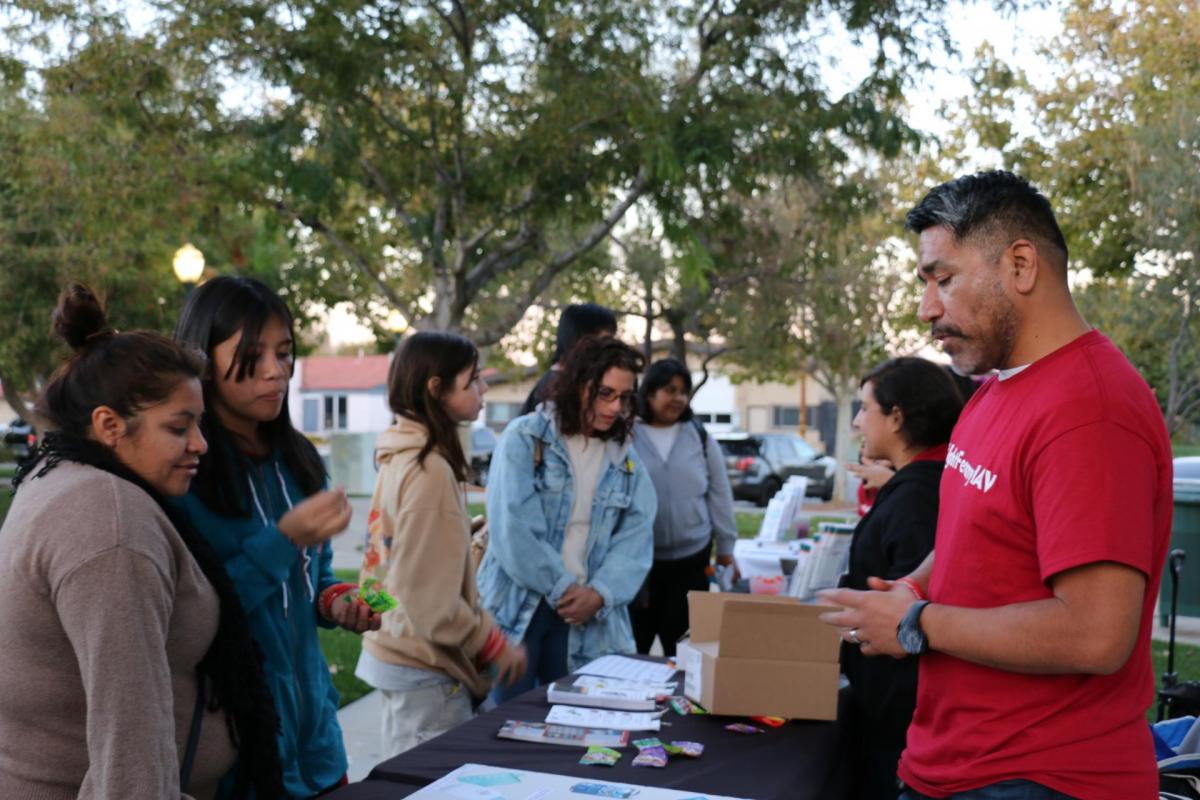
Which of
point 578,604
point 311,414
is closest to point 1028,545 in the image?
point 578,604

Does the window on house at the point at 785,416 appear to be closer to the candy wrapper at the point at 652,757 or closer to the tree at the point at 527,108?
the tree at the point at 527,108

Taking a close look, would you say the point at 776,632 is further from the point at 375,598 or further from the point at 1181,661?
the point at 1181,661

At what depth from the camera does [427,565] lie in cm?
323

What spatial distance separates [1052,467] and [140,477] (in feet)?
4.99

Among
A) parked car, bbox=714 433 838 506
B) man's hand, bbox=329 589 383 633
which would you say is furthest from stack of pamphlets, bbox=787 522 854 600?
parked car, bbox=714 433 838 506

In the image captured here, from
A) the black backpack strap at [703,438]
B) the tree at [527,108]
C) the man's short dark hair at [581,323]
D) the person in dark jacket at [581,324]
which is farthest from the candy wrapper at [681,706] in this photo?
the tree at [527,108]

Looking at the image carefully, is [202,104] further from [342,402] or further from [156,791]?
[342,402]

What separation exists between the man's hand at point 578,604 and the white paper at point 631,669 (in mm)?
230

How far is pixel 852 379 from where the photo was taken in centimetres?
2536

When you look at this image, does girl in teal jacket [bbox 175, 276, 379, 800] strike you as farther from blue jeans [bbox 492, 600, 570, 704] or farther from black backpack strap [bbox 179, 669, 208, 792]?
blue jeans [bbox 492, 600, 570, 704]

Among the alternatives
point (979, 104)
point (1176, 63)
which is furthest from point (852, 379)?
point (1176, 63)

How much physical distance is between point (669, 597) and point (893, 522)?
2.69m

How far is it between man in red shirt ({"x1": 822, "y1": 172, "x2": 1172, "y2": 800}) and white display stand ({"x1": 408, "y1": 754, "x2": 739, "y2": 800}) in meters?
0.62

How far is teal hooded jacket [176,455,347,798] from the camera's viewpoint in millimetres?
2193
